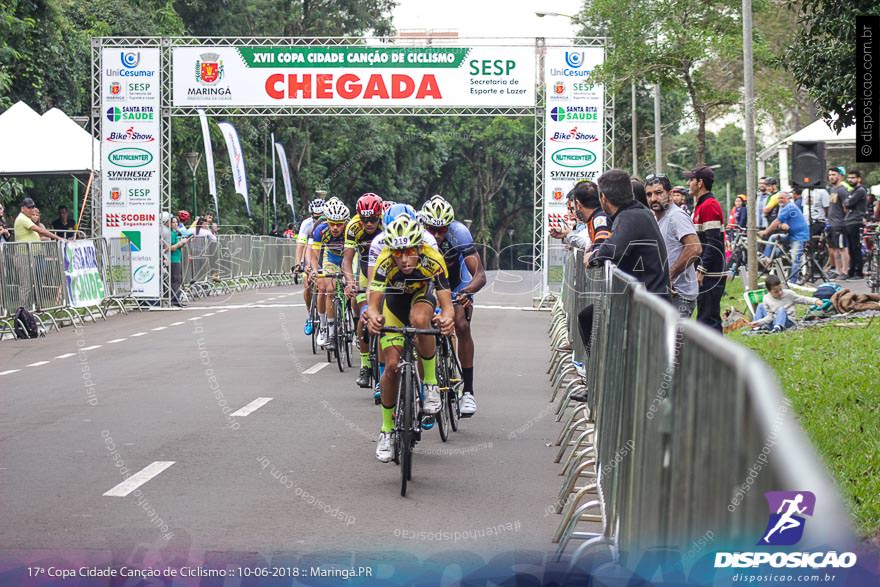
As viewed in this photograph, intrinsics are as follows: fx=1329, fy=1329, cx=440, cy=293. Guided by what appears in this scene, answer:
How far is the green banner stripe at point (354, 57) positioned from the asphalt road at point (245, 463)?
12.8m

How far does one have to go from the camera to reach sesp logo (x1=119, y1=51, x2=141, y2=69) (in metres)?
28.9

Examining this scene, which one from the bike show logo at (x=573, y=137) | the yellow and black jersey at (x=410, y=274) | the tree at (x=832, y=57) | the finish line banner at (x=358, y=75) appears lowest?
the yellow and black jersey at (x=410, y=274)

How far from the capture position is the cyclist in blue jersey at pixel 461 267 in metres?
10.7

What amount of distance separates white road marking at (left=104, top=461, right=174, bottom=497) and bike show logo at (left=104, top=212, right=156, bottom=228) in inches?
818

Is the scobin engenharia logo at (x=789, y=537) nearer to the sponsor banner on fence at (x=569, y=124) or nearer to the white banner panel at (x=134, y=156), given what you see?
the sponsor banner on fence at (x=569, y=124)

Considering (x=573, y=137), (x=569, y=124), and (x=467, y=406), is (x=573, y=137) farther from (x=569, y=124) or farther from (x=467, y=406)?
(x=467, y=406)

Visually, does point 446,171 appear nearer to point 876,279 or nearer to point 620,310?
point 876,279

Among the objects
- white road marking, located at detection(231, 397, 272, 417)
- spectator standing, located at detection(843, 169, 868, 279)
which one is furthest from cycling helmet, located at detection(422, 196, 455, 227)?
spectator standing, located at detection(843, 169, 868, 279)

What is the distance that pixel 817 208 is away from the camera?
2703 cm

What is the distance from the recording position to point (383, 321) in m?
8.85

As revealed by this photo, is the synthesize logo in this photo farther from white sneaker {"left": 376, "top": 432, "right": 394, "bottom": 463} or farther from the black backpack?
white sneaker {"left": 376, "top": 432, "right": 394, "bottom": 463}

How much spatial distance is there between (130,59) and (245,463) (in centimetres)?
2148

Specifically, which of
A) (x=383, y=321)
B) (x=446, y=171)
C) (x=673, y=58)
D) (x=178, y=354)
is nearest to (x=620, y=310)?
(x=383, y=321)

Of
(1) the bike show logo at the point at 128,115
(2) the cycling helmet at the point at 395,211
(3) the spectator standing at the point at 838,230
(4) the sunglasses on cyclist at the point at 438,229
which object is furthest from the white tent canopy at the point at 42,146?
(4) the sunglasses on cyclist at the point at 438,229
